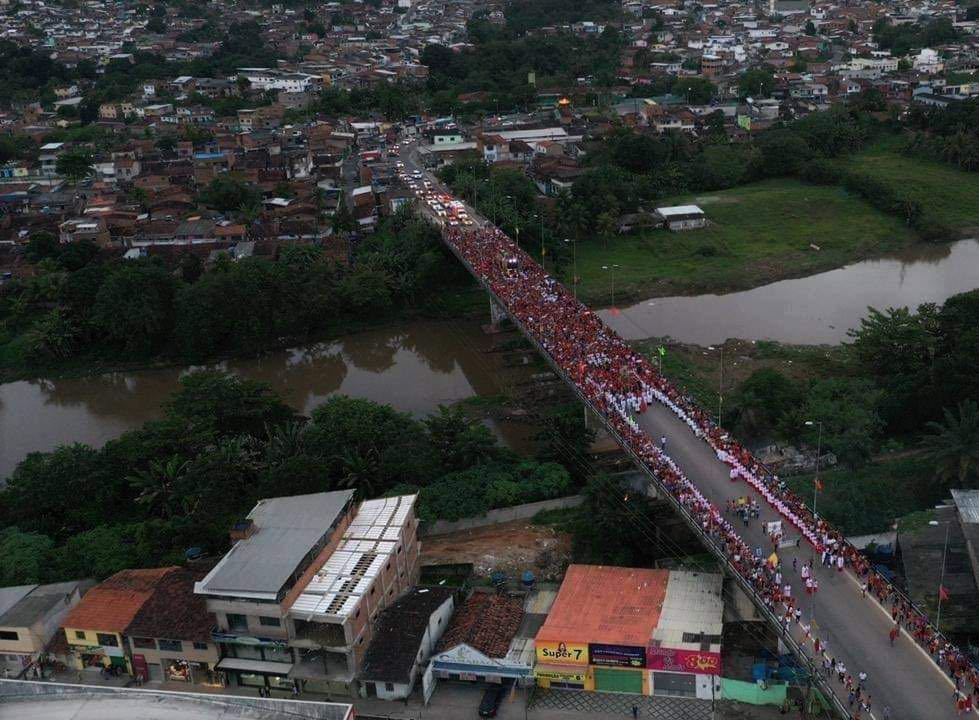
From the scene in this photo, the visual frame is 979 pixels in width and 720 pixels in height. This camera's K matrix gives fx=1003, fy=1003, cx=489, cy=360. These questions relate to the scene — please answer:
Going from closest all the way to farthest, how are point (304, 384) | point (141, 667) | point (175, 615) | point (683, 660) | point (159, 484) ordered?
point (683, 660) < point (175, 615) < point (141, 667) < point (159, 484) < point (304, 384)

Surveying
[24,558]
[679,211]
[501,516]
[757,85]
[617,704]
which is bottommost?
[679,211]

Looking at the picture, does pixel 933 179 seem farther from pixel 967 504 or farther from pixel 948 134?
pixel 967 504

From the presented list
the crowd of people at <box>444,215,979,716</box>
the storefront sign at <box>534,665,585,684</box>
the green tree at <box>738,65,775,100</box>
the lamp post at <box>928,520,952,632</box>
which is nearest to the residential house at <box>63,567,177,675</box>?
the storefront sign at <box>534,665,585,684</box>

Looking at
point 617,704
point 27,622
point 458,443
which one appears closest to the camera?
point 617,704

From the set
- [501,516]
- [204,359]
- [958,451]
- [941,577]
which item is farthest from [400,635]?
[204,359]

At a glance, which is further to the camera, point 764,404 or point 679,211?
point 679,211

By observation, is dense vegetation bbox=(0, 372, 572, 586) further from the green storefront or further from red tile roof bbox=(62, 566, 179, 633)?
the green storefront

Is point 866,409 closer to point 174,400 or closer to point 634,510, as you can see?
point 634,510
